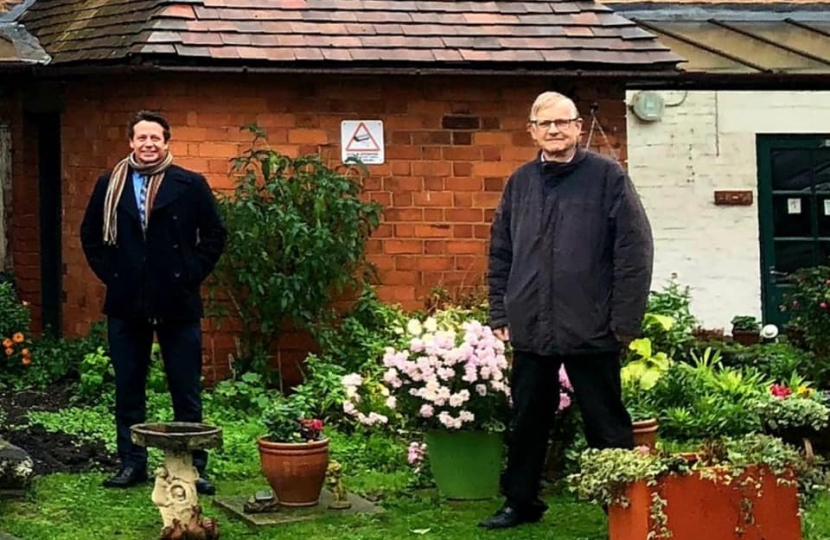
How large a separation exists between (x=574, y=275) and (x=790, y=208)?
8.39m

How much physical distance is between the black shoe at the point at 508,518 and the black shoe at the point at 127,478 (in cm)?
190

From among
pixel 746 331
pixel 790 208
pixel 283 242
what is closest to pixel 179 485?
pixel 283 242

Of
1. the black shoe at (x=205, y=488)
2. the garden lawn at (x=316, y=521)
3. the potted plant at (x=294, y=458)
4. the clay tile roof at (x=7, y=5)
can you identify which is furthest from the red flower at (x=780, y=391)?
the clay tile roof at (x=7, y=5)

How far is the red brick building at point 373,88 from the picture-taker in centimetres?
1016

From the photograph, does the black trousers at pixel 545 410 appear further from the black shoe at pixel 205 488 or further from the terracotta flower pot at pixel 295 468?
the black shoe at pixel 205 488

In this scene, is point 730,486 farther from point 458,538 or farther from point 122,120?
point 122,120

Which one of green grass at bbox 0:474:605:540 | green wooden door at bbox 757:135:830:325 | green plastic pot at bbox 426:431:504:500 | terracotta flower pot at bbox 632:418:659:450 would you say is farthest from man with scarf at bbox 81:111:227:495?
green wooden door at bbox 757:135:830:325

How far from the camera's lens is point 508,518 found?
640 cm

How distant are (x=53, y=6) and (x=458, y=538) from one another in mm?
7203

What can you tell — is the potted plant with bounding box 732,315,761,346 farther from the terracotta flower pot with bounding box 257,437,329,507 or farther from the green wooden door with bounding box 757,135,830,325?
the terracotta flower pot with bounding box 257,437,329,507

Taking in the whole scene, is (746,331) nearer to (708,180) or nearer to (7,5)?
(708,180)

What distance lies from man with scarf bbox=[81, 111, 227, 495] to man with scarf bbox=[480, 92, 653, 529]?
171cm

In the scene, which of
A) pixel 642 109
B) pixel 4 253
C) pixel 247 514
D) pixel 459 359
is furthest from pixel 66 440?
pixel 642 109

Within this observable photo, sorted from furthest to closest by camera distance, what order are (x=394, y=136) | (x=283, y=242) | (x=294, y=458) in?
1. (x=394, y=136)
2. (x=283, y=242)
3. (x=294, y=458)
